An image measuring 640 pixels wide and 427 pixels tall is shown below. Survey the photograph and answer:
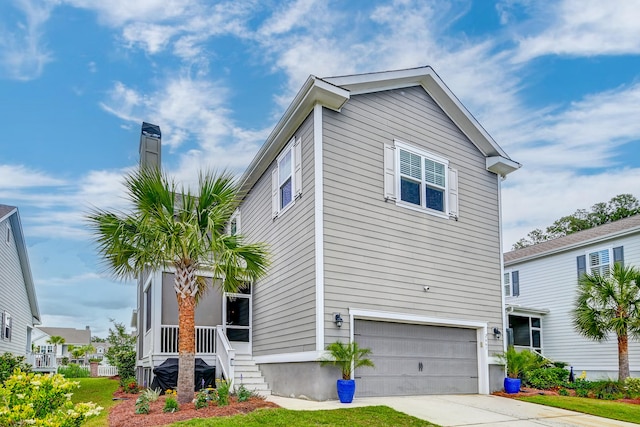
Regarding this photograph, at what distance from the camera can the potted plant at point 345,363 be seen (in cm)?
991

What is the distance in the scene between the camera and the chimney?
814 inches

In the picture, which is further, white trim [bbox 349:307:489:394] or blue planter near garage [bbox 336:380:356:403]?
white trim [bbox 349:307:489:394]

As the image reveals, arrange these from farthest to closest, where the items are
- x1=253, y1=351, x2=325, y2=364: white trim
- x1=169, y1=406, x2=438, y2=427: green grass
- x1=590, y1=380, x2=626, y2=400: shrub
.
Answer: x1=590, y1=380, x2=626, y2=400: shrub < x1=253, y1=351, x2=325, y2=364: white trim < x1=169, y1=406, x2=438, y2=427: green grass

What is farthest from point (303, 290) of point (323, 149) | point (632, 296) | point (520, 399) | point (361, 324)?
point (632, 296)

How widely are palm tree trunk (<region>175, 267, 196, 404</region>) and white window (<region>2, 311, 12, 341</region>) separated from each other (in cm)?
1365

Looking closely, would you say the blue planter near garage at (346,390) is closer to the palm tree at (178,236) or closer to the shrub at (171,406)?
the palm tree at (178,236)

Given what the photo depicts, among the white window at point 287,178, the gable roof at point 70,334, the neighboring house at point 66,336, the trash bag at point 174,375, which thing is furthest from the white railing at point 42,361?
the gable roof at point 70,334

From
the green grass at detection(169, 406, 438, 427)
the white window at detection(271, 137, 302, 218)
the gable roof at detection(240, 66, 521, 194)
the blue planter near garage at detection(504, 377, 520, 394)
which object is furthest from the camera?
the blue planter near garage at detection(504, 377, 520, 394)

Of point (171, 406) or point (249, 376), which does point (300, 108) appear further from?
point (249, 376)

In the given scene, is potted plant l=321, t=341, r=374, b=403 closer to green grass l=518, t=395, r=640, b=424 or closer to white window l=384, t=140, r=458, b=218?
white window l=384, t=140, r=458, b=218

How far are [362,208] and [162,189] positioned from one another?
428cm

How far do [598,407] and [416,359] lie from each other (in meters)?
3.87

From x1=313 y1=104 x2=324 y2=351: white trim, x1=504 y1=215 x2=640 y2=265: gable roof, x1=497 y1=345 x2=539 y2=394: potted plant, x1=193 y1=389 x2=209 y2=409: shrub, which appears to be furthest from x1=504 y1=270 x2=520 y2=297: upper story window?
x1=193 y1=389 x2=209 y2=409: shrub

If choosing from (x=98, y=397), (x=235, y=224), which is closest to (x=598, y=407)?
(x=235, y=224)
